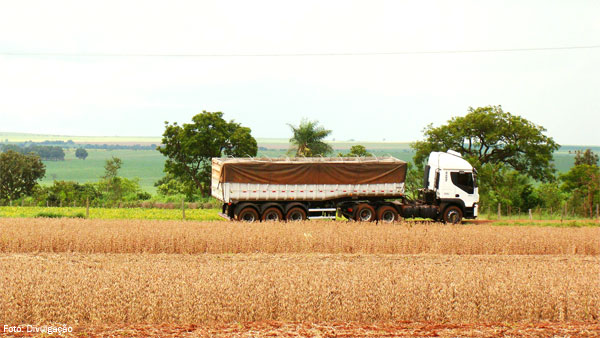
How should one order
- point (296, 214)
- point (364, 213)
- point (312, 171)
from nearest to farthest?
point (296, 214)
point (312, 171)
point (364, 213)

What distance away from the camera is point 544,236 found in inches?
947

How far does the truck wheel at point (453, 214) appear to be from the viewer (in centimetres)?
3098

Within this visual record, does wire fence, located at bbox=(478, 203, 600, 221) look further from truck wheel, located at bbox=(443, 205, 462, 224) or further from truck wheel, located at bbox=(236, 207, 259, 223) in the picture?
truck wheel, located at bbox=(236, 207, 259, 223)

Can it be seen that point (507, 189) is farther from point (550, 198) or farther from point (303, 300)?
point (303, 300)

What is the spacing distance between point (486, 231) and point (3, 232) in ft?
58.9

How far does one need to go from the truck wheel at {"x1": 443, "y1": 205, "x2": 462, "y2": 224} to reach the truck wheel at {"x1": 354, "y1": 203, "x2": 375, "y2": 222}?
359 centimetres

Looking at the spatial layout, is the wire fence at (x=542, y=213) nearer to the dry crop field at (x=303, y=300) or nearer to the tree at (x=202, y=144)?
the tree at (x=202, y=144)

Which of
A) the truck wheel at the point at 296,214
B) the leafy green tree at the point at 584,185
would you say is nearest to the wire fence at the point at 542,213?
the leafy green tree at the point at 584,185

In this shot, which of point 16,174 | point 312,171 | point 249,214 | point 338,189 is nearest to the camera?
point 249,214

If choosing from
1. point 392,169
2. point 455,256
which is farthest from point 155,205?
point 455,256

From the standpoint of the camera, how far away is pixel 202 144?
172 ft

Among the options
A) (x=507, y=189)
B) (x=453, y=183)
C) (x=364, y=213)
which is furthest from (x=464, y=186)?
(x=507, y=189)

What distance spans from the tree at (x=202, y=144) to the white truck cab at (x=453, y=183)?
24.3 m

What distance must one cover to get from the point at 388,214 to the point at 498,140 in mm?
25811
